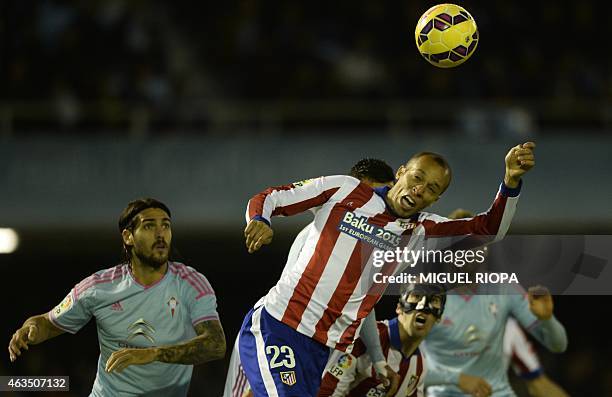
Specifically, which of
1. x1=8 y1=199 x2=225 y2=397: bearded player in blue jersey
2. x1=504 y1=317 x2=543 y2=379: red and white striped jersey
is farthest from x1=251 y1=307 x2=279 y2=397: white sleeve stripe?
x1=504 y1=317 x2=543 y2=379: red and white striped jersey

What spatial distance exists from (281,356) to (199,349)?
49 centimetres

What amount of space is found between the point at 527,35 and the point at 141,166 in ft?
17.4

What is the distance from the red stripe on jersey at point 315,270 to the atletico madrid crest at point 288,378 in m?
0.23

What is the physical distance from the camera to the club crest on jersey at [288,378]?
5.37 metres

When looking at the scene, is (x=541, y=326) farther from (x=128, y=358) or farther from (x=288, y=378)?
(x=128, y=358)

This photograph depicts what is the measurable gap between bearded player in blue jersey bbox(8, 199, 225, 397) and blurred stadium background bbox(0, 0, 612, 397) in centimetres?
613

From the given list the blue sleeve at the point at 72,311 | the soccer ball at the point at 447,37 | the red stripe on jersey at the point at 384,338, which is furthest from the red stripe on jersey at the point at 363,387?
the soccer ball at the point at 447,37

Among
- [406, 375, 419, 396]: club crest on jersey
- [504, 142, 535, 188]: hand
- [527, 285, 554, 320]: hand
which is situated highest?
[504, 142, 535, 188]: hand

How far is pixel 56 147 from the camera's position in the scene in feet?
41.0

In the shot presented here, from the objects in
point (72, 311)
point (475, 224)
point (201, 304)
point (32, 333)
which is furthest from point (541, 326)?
point (32, 333)

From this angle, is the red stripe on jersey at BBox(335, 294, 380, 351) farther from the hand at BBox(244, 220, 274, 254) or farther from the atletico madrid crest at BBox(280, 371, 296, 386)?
the hand at BBox(244, 220, 274, 254)

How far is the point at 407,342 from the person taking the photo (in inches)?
250

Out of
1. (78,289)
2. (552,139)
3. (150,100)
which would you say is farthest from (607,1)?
(78,289)

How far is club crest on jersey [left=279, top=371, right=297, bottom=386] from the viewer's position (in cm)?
537
